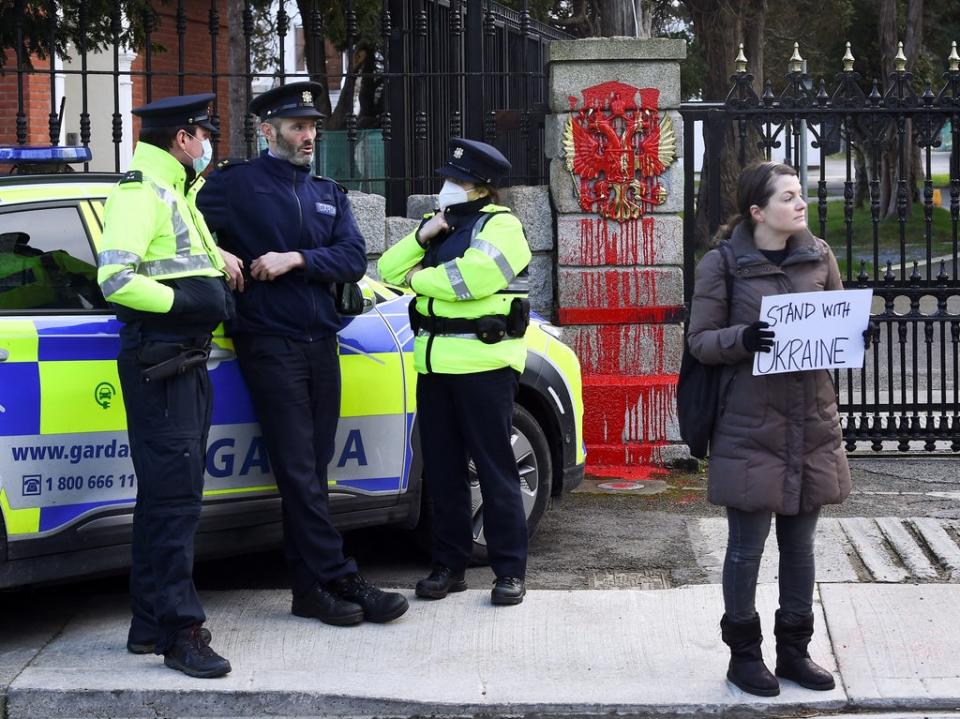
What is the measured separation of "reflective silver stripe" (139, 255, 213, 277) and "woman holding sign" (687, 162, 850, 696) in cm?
168

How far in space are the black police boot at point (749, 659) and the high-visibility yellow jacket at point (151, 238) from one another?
2.11m

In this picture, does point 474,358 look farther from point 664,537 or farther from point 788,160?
point 788,160

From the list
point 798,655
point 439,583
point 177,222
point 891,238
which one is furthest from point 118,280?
point 891,238

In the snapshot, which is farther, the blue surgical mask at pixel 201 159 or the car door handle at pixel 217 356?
the car door handle at pixel 217 356

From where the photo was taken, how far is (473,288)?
5594 mm

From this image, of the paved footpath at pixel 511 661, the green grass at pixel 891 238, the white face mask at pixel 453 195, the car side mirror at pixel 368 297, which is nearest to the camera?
the paved footpath at pixel 511 661

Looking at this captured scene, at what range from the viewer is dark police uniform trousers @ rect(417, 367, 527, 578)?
5742 mm

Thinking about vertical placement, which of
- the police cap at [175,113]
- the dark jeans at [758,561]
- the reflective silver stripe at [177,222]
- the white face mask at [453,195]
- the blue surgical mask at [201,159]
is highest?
the police cap at [175,113]

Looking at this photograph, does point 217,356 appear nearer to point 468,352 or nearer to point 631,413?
point 468,352

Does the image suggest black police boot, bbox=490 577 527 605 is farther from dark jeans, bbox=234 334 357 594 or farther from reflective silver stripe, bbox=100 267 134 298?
reflective silver stripe, bbox=100 267 134 298

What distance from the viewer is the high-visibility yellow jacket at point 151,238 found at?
190 inches

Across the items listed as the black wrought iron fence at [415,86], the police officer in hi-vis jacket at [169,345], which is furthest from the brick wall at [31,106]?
the police officer in hi-vis jacket at [169,345]

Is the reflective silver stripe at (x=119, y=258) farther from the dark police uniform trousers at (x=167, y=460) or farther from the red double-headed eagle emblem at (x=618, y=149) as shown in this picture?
the red double-headed eagle emblem at (x=618, y=149)

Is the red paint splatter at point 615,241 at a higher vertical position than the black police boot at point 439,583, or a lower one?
higher
